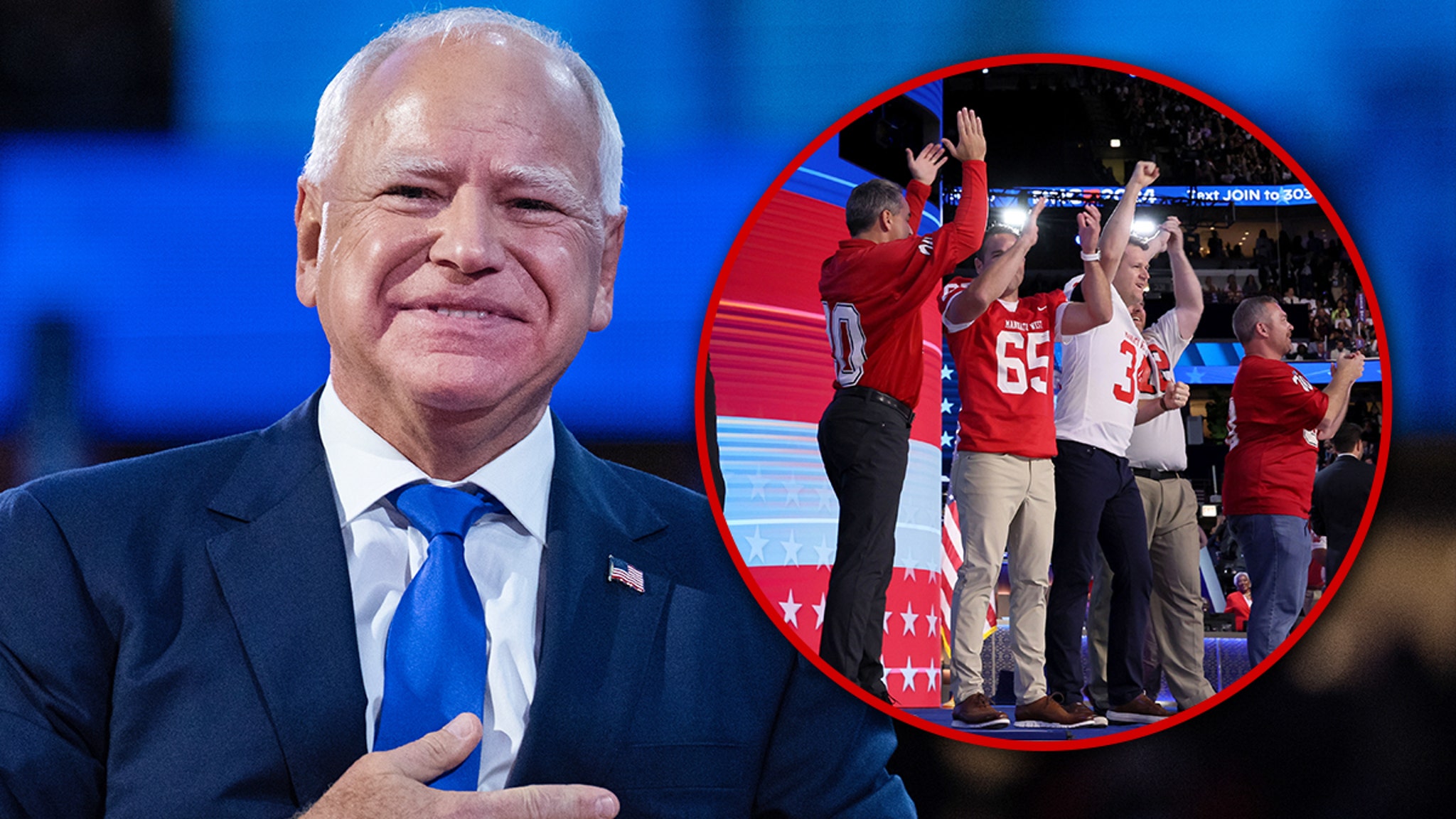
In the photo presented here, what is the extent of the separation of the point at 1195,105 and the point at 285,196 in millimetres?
1952

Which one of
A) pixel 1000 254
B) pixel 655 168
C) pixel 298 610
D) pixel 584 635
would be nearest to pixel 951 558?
pixel 1000 254

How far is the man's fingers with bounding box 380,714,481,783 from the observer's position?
5.43 feet

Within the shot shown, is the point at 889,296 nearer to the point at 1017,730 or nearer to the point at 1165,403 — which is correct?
the point at 1165,403

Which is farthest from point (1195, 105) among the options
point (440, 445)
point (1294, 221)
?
point (440, 445)

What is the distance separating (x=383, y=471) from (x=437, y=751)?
0.45 m

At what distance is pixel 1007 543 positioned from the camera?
2.21 metres

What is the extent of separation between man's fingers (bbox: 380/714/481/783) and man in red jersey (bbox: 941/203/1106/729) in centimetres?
99

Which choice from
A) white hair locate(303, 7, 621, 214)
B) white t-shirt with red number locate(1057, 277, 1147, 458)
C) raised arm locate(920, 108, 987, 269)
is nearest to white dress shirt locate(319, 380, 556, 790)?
white hair locate(303, 7, 621, 214)

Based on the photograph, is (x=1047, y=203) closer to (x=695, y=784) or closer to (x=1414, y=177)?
(x=1414, y=177)

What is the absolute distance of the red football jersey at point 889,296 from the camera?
2.27 m

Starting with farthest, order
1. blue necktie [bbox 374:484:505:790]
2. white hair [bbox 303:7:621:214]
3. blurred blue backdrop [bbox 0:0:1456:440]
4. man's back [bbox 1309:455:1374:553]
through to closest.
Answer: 1. blurred blue backdrop [bbox 0:0:1456:440]
2. man's back [bbox 1309:455:1374:553]
3. white hair [bbox 303:7:621:214]
4. blue necktie [bbox 374:484:505:790]

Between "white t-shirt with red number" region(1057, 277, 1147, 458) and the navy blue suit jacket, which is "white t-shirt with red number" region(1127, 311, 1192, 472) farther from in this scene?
the navy blue suit jacket

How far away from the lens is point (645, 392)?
96.3 inches

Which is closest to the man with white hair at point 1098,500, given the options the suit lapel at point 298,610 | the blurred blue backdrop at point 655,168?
the blurred blue backdrop at point 655,168
